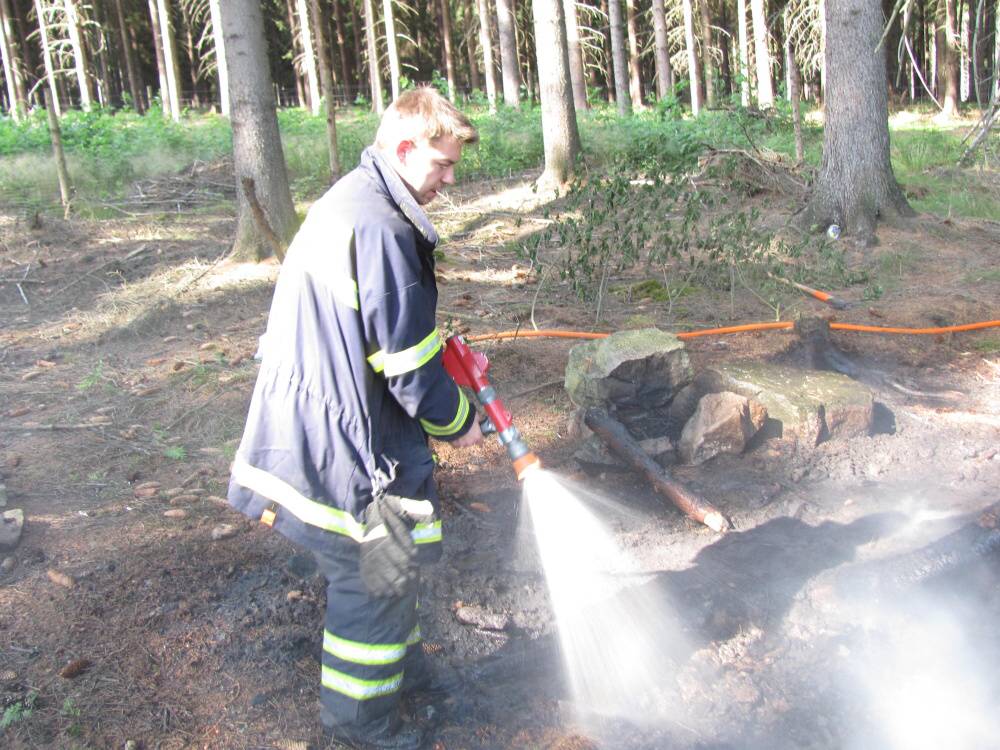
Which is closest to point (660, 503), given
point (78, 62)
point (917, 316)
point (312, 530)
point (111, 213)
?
point (312, 530)

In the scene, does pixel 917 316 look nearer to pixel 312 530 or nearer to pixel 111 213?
pixel 312 530

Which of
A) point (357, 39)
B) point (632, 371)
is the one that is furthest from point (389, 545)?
point (357, 39)

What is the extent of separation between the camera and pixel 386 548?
93.7 inches

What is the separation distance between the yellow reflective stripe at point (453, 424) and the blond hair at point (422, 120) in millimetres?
758

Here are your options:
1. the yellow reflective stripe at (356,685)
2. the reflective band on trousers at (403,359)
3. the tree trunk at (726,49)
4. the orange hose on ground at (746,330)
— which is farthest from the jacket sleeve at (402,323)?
the tree trunk at (726,49)

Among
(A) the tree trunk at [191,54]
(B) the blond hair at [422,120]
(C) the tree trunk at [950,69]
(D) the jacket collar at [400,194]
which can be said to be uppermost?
(A) the tree trunk at [191,54]

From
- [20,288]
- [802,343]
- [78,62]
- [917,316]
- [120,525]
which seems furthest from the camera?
[78,62]

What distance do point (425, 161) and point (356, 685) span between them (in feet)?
5.30

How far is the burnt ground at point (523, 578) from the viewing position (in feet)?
9.00

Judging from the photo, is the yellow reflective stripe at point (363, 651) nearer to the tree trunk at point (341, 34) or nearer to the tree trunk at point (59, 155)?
the tree trunk at point (59, 155)

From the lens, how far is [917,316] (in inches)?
252

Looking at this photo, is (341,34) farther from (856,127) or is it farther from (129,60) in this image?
(856,127)

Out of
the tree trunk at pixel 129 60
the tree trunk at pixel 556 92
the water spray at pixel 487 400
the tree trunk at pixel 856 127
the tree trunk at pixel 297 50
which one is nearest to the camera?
the water spray at pixel 487 400

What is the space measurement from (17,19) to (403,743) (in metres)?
34.5
